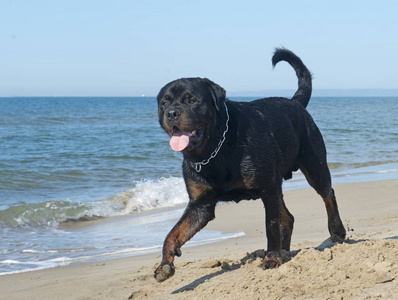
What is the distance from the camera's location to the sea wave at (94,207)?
8.84 metres

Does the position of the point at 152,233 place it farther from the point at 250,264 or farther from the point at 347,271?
the point at 347,271

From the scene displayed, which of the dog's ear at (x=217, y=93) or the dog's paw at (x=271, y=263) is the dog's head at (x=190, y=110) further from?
the dog's paw at (x=271, y=263)

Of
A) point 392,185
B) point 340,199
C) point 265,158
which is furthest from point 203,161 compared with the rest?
point 392,185

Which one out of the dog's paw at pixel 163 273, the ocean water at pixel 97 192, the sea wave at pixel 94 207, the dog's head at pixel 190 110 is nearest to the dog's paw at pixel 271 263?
the dog's paw at pixel 163 273

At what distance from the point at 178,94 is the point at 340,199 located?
5840 mm

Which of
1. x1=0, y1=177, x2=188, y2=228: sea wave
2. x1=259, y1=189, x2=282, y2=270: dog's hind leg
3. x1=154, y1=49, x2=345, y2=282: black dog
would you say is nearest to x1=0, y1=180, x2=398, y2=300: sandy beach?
x1=259, y1=189, x2=282, y2=270: dog's hind leg

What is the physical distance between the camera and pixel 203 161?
4141mm

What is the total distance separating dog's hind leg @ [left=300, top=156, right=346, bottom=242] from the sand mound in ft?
3.03

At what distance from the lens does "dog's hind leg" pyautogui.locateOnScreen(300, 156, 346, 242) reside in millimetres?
5303

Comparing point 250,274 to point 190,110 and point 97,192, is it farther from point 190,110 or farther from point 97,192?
point 97,192

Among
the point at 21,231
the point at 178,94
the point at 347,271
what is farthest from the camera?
the point at 21,231

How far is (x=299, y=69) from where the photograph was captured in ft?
20.1

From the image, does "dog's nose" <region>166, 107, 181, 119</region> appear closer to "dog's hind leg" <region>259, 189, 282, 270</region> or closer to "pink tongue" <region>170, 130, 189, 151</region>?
"pink tongue" <region>170, 130, 189, 151</region>

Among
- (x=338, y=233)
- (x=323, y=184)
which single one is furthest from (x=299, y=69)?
(x=338, y=233)
